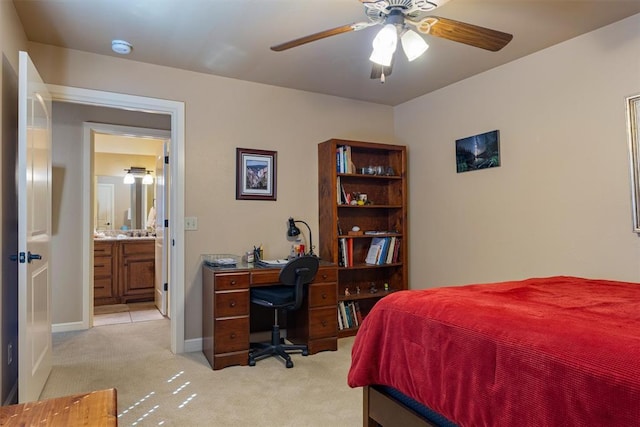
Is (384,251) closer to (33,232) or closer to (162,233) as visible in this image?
(162,233)

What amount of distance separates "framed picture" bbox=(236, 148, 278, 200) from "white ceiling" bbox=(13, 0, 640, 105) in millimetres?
676

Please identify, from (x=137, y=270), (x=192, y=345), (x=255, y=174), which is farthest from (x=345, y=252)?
(x=137, y=270)

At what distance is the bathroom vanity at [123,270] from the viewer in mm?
5137

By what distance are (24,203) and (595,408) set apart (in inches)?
97.4

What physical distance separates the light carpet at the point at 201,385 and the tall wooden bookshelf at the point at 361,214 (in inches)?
27.8

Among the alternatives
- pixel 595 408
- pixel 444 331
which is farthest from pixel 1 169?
pixel 595 408

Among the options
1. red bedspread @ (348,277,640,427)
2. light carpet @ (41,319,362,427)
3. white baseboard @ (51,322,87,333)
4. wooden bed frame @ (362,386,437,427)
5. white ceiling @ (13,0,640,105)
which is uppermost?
white ceiling @ (13,0,640,105)

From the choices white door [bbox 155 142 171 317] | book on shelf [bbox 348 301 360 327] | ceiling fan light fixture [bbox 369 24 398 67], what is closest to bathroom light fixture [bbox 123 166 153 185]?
white door [bbox 155 142 171 317]

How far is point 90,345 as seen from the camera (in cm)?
349

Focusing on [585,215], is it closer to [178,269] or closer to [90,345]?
[178,269]

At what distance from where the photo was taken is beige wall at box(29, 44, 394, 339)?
10.0 ft

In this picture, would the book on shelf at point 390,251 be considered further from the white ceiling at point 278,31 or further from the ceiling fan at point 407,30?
the ceiling fan at point 407,30

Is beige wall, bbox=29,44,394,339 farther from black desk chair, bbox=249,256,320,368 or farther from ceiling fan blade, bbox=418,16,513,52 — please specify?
ceiling fan blade, bbox=418,16,513,52

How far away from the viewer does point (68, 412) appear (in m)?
1.14
